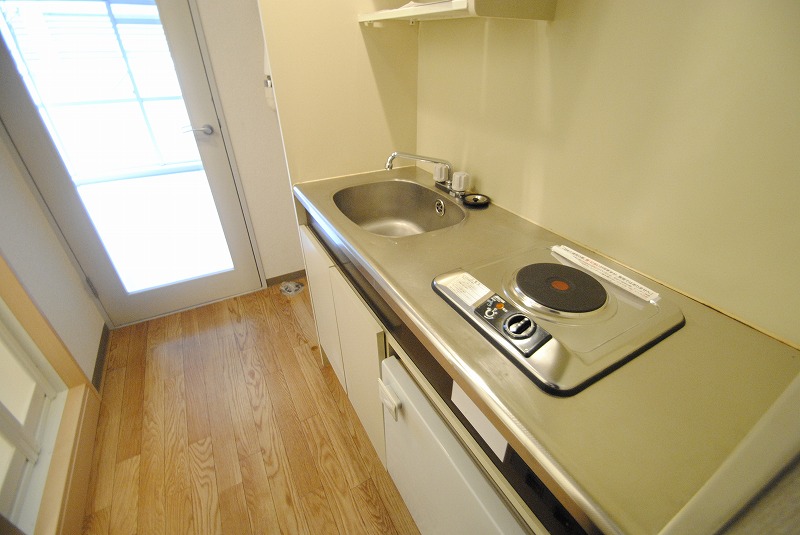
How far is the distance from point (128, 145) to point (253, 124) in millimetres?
638

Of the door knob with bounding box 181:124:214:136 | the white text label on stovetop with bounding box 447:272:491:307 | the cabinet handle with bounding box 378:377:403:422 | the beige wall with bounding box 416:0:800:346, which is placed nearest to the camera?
the beige wall with bounding box 416:0:800:346

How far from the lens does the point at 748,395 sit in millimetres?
519

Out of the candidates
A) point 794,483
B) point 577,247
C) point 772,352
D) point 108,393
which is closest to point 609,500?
point 794,483

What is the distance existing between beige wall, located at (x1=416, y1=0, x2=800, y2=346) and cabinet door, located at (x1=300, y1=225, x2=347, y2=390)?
2.30 ft

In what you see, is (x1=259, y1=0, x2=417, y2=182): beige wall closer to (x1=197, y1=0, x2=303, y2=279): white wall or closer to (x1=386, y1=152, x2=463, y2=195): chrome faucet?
(x1=386, y1=152, x2=463, y2=195): chrome faucet

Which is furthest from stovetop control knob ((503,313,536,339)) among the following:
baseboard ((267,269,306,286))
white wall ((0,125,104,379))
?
baseboard ((267,269,306,286))

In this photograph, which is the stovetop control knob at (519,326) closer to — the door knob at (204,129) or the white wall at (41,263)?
the white wall at (41,263)

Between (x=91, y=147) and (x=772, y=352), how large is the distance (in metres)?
2.58

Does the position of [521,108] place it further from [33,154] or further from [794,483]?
[33,154]

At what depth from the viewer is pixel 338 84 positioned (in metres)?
1.26

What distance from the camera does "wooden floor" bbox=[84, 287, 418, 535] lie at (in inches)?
47.0

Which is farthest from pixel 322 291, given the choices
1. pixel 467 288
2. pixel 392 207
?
pixel 467 288

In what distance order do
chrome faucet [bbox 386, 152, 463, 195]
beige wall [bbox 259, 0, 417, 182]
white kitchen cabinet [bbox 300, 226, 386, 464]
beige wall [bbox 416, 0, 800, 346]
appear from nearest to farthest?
beige wall [bbox 416, 0, 800, 346]
white kitchen cabinet [bbox 300, 226, 386, 464]
beige wall [bbox 259, 0, 417, 182]
chrome faucet [bbox 386, 152, 463, 195]

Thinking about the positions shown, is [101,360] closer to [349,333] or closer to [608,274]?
[349,333]
